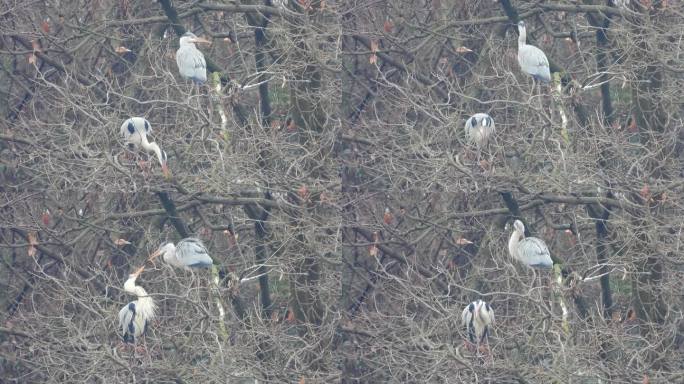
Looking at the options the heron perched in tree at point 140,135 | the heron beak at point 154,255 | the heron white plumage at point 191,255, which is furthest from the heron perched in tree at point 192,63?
the heron beak at point 154,255

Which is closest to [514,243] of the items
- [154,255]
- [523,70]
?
[523,70]

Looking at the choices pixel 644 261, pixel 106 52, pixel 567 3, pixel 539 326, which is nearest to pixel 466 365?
pixel 539 326

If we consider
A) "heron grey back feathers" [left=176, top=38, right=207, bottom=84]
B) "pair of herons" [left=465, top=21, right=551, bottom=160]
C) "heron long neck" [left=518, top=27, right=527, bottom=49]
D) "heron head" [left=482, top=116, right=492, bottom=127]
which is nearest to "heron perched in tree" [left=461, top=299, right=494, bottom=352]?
"pair of herons" [left=465, top=21, right=551, bottom=160]

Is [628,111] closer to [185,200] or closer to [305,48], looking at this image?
[305,48]

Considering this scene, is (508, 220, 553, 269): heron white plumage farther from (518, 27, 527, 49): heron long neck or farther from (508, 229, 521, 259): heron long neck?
(518, 27, 527, 49): heron long neck

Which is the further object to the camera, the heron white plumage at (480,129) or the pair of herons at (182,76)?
the pair of herons at (182,76)

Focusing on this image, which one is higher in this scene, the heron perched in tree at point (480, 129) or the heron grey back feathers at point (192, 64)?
the heron grey back feathers at point (192, 64)

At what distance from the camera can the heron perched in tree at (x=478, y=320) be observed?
18.7m

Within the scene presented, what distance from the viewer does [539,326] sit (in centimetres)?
1847

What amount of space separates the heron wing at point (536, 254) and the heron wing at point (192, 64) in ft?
14.8

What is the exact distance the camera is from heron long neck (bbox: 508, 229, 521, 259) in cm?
1926

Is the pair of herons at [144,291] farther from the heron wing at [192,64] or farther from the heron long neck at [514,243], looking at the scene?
the heron long neck at [514,243]

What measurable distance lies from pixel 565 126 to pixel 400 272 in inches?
127

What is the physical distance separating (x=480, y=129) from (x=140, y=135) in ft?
13.7
